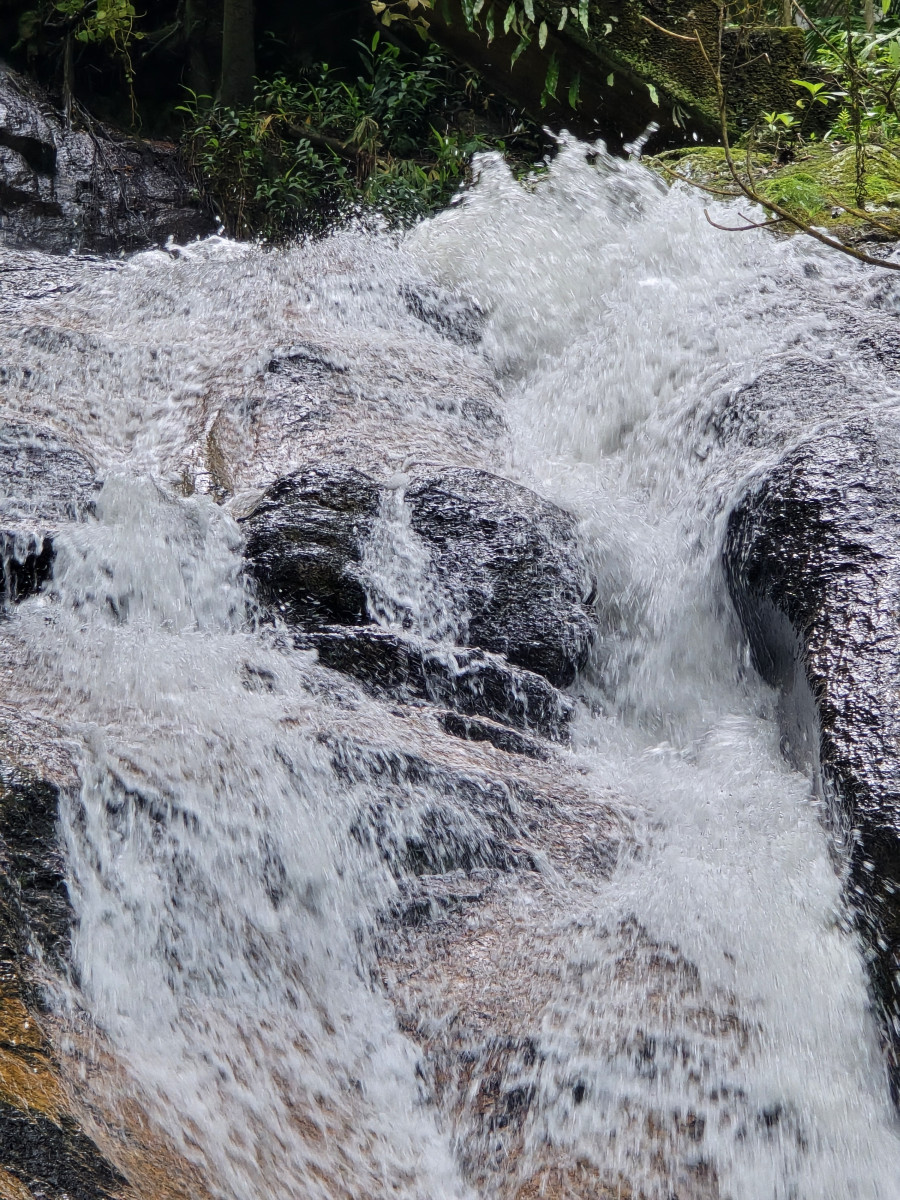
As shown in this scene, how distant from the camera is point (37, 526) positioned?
348cm

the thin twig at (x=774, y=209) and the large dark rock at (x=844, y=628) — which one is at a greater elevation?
the thin twig at (x=774, y=209)

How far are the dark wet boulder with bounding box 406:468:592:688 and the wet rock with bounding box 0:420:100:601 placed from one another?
1.23 meters

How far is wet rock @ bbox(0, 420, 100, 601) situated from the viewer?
11.0 feet

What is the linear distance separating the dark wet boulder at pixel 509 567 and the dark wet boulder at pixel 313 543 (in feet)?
0.72

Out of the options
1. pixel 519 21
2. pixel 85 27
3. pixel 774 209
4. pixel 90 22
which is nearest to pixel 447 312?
pixel 519 21

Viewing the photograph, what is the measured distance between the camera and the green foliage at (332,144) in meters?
7.01

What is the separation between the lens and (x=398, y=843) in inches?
102

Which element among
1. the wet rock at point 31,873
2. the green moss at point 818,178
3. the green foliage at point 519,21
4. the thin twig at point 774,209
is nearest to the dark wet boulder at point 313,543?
the wet rock at point 31,873

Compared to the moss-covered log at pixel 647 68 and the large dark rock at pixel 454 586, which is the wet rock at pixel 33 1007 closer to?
the large dark rock at pixel 454 586

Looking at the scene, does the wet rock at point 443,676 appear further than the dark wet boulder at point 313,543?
No

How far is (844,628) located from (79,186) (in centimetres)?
633

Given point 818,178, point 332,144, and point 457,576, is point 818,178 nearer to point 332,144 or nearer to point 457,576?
point 332,144

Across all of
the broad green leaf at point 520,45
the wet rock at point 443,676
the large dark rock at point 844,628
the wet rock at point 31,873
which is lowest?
the wet rock at point 31,873

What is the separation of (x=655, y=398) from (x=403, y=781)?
2576 millimetres
